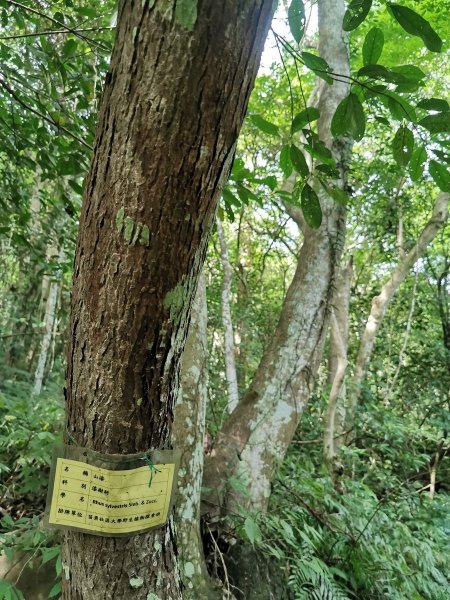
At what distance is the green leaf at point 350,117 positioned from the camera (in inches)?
40.0

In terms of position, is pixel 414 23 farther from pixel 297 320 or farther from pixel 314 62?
pixel 297 320

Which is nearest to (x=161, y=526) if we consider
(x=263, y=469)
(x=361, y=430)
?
(x=263, y=469)

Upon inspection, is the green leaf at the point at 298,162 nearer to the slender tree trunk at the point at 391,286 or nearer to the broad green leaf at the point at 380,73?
the broad green leaf at the point at 380,73

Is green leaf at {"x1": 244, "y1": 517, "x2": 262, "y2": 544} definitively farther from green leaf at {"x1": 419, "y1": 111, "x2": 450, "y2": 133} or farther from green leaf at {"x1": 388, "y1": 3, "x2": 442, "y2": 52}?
green leaf at {"x1": 388, "y1": 3, "x2": 442, "y2": 52}

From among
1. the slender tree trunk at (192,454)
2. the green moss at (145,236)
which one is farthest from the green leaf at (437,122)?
the slender tree trunk at (192,454)

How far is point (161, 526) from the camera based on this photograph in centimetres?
107

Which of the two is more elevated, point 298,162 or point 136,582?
point 298,162

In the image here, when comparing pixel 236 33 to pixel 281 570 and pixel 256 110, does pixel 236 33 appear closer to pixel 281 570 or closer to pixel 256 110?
pixel 281 570

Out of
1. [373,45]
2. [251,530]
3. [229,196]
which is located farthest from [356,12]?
[251,530]

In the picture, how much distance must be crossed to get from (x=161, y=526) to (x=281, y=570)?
116cm

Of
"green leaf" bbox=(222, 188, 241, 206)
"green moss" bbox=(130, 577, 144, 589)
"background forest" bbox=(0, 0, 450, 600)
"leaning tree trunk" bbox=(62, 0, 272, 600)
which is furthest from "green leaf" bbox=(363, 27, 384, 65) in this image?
"green moss" bbox=(130, 577, 144, 589)

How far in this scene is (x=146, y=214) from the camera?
77cm

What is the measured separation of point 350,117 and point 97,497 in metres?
1.09

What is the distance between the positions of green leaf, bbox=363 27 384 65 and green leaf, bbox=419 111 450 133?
19 cm
